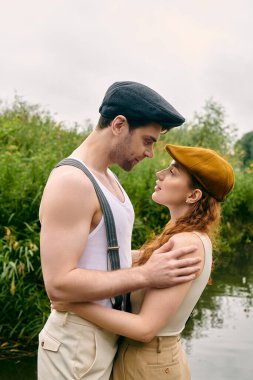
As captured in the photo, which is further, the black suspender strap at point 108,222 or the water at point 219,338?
the water at point 219,338

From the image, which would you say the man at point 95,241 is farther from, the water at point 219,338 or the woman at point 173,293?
the water at point 219,338

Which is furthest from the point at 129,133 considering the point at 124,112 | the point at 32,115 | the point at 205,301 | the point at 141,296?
the point at 32,115

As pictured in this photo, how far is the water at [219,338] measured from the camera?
4816 mm

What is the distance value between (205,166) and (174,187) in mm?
173

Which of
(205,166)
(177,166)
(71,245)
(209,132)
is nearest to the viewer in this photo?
(71,245)

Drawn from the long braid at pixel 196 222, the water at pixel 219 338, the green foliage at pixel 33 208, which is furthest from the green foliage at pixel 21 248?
the long braid at pixel 196 222

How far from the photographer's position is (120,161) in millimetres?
2383

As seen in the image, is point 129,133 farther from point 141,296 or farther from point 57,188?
point 141,296

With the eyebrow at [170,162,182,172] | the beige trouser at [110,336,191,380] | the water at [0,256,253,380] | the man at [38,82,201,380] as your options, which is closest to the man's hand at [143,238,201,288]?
the man at [38,82,201,380]

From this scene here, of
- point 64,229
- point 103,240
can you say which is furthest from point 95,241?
point 64,229

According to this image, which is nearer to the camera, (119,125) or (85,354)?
(85,354)

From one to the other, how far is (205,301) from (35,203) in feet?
10.5

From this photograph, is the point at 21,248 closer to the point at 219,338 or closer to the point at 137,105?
the point at 219,338

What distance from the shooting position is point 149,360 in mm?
2246
